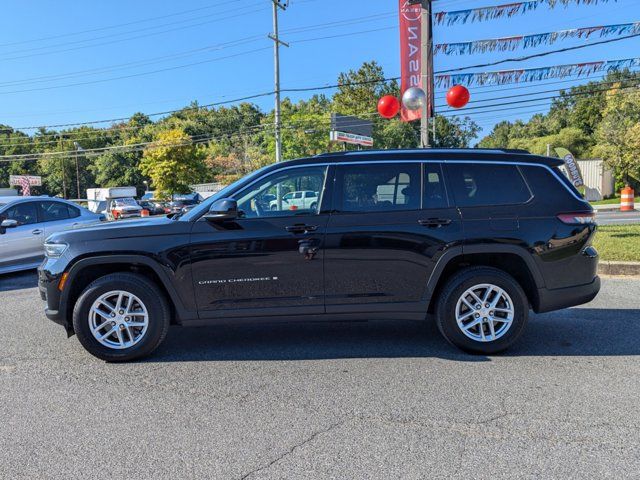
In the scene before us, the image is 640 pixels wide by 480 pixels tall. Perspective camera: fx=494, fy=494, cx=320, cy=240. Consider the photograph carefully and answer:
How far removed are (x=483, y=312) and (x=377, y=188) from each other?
4.96ft

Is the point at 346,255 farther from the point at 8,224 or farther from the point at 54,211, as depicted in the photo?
the point at 54,211

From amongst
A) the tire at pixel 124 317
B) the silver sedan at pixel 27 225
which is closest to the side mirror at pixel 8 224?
the silver sedan at pixel 27 225

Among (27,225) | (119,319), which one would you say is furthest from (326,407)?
(27,225)

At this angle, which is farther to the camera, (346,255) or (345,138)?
(345,138)

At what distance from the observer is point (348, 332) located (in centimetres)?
541

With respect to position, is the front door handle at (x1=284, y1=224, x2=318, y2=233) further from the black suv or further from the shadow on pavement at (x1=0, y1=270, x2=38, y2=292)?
the shadow on pavement at (x1=0, y1=270, x2=38, y2=292)

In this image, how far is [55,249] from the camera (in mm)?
4578

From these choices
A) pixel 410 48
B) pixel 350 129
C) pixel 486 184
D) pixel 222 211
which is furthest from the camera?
pixel 350 129

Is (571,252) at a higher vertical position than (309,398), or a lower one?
higher

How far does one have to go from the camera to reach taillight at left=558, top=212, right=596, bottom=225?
4617 mm

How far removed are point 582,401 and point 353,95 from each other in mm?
65125

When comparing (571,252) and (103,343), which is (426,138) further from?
(103,343)

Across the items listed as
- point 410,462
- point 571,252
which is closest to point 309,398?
point 410,462

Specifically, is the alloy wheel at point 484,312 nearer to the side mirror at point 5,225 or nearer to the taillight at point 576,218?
the taillight at point 576,218
